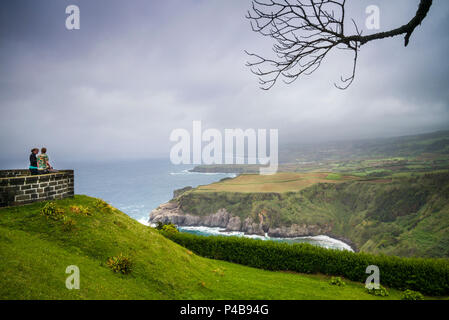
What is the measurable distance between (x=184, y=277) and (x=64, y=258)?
4010mm

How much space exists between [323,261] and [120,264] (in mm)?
10970

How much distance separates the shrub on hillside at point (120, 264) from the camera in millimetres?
7633

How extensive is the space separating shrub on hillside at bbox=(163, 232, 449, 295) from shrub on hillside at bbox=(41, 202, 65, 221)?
26.9 ft

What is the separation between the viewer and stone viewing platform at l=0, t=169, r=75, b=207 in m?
8.82

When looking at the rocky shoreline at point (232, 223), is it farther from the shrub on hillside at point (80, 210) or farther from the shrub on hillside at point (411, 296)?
the shrub on hillside at point (80, 210)

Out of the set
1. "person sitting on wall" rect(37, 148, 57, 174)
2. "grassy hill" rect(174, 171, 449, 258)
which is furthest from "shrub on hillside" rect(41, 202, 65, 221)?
"grassy hill" rect(174, 171, 449, 258)

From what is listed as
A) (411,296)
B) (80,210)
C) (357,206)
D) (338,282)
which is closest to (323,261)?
(338,282)

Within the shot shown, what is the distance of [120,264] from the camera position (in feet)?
25.5

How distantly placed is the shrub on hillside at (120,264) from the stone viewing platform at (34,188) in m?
4.77

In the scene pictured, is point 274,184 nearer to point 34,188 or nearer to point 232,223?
point 232,223

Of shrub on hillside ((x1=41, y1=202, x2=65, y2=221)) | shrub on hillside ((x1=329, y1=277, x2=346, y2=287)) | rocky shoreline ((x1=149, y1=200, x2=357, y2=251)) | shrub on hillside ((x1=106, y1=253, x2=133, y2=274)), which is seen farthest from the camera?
rocky shoreline ((x1=149, y1=200, x2=357, y2=251))

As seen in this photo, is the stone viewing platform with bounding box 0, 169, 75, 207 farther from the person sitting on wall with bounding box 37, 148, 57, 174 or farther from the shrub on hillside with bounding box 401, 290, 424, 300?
the shrub on hillside with bounding box 401, 290, 424, 300

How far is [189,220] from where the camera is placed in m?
99.3
